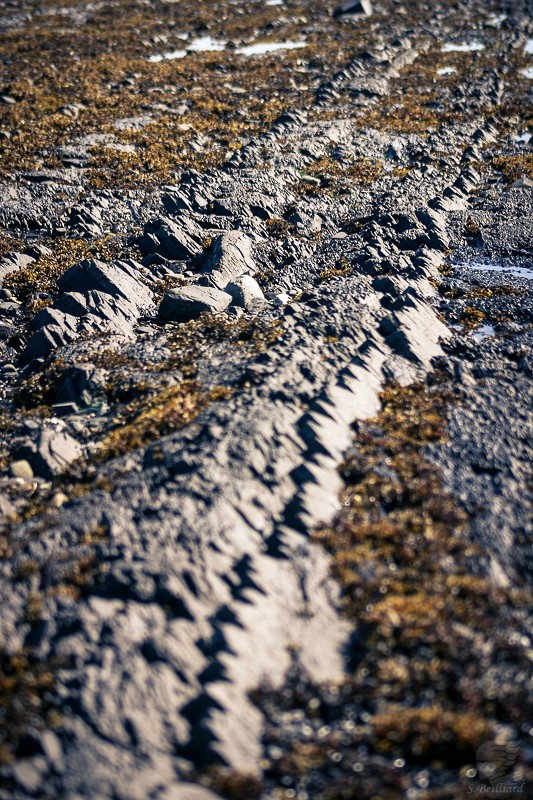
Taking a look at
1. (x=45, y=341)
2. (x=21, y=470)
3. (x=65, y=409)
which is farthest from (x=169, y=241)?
(x=21, y=470)

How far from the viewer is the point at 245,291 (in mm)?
20094

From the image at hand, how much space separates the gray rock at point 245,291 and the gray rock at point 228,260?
47 cm

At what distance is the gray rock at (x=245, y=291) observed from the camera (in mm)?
19875

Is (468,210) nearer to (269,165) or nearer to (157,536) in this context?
(269,165)

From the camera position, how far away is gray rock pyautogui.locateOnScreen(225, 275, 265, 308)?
65.2 ft

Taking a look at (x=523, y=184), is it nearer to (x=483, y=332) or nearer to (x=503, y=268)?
(x=503, y=268)

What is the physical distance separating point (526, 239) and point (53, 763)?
24437 mm

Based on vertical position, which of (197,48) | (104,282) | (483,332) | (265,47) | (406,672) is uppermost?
(197,48)

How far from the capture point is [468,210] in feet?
88.3

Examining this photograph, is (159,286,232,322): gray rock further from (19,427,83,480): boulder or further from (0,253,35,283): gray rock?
(0,253,35,283): gray rock

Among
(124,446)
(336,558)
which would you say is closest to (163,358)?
(124,446)

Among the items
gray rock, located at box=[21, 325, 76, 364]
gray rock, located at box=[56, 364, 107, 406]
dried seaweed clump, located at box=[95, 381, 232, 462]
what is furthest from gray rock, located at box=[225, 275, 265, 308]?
gray rock, located at box=[56, 364, 107, 406]

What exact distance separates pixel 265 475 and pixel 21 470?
574 centimetres

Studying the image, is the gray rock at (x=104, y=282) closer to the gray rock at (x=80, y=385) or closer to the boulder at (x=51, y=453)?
the gray rock at (x=80, y=385)
